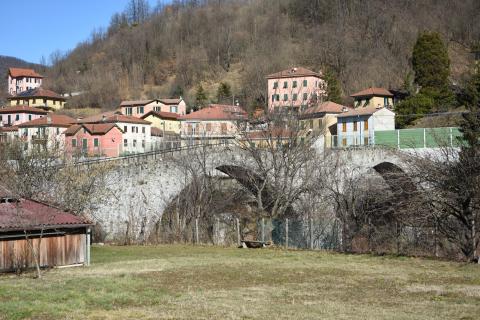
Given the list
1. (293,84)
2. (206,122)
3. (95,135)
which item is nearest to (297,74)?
(293,84)

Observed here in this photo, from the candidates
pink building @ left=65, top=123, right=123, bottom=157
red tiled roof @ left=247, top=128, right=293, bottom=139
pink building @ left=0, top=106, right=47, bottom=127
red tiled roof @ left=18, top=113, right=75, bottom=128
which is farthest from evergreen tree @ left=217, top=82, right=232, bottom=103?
red tiled roof @ left=247, top=128, right=293, bottom=139

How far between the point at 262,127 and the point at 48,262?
22.8 m

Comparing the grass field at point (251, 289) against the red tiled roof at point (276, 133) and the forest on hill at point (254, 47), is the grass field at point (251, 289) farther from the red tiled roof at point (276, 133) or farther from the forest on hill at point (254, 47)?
the forest on hill at point (254, 47)

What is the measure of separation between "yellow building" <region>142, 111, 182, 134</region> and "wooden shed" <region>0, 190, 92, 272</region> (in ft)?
230

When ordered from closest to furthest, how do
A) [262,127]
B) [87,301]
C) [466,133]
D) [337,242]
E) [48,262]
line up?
[87,301] → [48,262] → [466,133] → [337,242] → [262,127]

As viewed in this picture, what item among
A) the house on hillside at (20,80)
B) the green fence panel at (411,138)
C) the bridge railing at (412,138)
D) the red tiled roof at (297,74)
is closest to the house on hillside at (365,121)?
the bridge railing at (412,138)

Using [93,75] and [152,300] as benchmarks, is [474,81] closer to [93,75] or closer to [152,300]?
[152,300]

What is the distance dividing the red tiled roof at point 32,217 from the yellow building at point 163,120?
70032 mm

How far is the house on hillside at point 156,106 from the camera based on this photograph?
10512 centimetres

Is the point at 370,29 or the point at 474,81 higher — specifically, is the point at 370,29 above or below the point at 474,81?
above

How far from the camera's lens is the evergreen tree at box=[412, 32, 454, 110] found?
6600 centimetres

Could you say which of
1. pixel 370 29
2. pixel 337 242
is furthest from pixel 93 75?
pixel 337 242

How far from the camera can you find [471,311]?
49.9ft

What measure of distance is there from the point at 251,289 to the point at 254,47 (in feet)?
387
